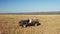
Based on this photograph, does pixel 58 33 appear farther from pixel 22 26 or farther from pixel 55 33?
pixel 22 26

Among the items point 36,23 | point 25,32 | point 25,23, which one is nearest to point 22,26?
point 25,23

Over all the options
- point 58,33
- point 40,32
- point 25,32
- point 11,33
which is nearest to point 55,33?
point 58,33

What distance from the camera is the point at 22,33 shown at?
17781mm

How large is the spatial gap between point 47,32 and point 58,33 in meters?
1.18

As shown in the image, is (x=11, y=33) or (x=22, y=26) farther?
(x=22, y=26)

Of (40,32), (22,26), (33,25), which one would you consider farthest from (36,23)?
(40,32)

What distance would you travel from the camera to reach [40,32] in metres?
17.9

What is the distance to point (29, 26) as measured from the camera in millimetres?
22094

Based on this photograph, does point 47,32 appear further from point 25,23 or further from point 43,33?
point 25,23

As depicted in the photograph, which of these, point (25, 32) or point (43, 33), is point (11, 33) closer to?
point (25, 32)

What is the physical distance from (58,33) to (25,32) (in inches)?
141

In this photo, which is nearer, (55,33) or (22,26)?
(55,33)

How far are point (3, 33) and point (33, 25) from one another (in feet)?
18.3

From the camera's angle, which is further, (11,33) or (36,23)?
(36,23)
